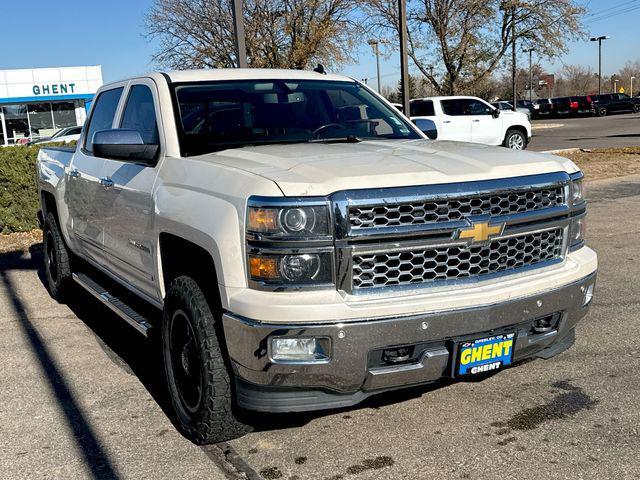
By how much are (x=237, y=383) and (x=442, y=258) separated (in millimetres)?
1083

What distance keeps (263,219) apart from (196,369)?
0.97m

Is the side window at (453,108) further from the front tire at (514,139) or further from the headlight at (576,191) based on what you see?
the headlight at (576,191)

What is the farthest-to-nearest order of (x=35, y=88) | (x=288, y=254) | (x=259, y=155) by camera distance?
(x=35, y=88)
(x=259, y=155)
(x=288, y=254)

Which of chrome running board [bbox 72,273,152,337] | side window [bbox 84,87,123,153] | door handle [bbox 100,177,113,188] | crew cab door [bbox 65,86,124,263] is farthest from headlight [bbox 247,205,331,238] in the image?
side window [bbox 84,87,123,153]

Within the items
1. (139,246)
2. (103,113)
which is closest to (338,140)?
(139,246)

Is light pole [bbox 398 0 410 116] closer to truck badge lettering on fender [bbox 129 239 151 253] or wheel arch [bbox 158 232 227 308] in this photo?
truck badge lettering on fender [bbox 129 239 151 253]

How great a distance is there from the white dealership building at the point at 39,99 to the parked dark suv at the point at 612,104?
35.4 metres

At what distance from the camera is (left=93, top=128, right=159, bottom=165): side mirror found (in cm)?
399

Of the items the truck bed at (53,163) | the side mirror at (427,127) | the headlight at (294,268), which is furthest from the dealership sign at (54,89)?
the headlight at (294,268)

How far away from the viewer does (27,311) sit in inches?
255

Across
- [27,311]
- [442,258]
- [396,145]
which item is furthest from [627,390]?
[27,311]

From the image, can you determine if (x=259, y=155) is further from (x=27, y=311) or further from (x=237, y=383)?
(x=27, y=311)

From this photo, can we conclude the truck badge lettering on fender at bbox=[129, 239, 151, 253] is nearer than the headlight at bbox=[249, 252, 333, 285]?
No

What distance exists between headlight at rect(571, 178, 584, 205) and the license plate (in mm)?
828
